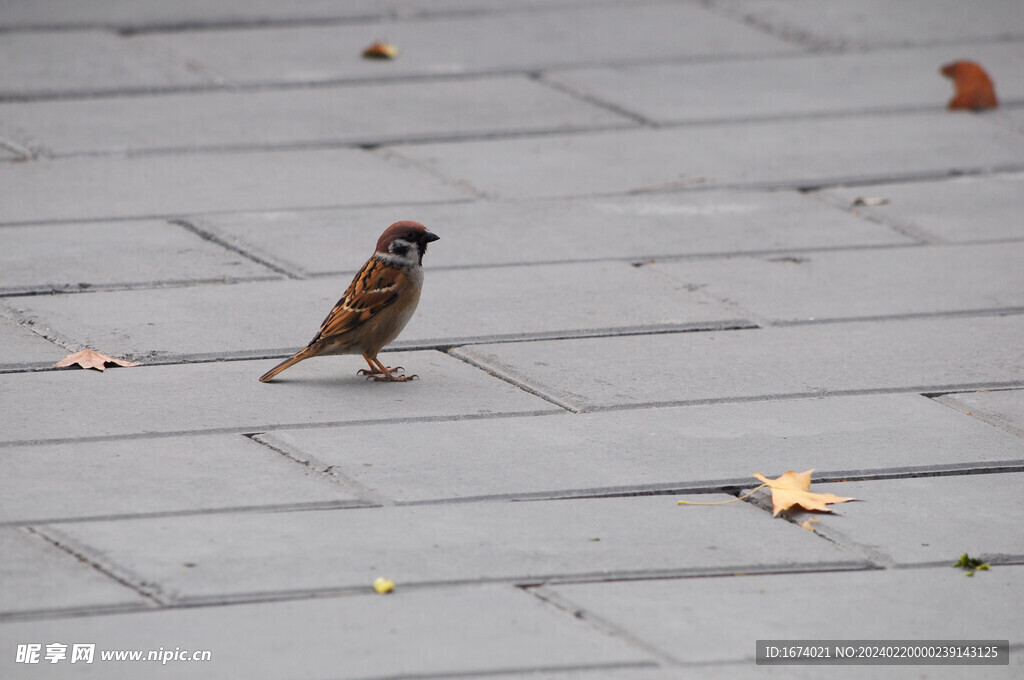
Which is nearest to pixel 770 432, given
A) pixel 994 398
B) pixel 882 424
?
pixel 882 424

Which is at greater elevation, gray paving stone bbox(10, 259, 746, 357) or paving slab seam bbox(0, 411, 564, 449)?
gray paving stone bbox(10, 259, 746, 357)

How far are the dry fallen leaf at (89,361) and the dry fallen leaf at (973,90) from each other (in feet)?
22.3

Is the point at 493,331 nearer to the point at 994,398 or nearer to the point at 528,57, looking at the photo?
the point at 994,398

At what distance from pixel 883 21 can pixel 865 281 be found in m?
6.48

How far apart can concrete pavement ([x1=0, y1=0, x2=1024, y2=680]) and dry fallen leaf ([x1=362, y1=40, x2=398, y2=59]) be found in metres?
0.12

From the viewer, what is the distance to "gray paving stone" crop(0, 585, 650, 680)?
4113 mm

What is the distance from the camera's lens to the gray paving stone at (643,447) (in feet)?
17.9

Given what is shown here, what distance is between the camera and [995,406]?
6.29 metres

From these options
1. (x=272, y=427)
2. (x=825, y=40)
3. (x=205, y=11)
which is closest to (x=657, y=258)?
(x=272, y=427)

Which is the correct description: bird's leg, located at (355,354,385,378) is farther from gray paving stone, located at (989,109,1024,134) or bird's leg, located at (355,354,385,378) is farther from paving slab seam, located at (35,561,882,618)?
gray paving stone, located at (989,109,1024,134)

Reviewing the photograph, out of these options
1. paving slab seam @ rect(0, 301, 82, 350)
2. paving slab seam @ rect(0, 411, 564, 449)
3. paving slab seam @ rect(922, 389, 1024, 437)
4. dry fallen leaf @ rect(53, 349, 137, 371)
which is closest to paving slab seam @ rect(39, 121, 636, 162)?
paving slab seam @ rect(0, 301, 82, 350)

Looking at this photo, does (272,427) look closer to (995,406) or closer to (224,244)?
(224,244)

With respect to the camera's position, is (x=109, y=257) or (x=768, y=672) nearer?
(x=768, y=672)

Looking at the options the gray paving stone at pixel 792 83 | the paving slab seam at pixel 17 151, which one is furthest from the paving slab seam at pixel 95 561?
the gray paving stone at pixel 792 83
